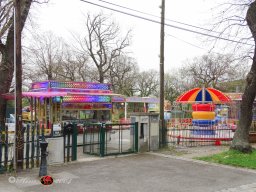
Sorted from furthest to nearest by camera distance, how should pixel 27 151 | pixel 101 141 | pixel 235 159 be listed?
pixel 101 141 < pixel 235 159 < pixel 27 151

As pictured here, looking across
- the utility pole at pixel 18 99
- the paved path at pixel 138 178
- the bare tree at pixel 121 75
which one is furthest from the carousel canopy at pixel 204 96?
the bare tree at pixel 121 75

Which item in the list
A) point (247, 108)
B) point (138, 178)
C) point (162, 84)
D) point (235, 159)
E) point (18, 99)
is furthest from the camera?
point (162, 84)

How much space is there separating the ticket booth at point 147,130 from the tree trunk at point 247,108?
10.7ft

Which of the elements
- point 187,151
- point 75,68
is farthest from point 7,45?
point 75,68

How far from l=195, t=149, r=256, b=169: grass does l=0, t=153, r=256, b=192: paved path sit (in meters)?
0.59

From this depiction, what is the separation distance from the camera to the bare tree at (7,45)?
14836 millimetres

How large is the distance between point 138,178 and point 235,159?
173 inches

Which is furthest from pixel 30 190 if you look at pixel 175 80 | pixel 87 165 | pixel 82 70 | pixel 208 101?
pixel 175 80

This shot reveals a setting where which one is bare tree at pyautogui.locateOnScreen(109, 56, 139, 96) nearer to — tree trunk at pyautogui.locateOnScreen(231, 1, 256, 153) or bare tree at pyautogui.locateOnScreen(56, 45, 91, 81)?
bare tree at pyautogui.locateOnScreen(56, 45, 91, 81)

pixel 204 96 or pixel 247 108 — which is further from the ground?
A: pixel 204 96

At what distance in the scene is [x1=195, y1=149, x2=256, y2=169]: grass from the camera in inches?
437

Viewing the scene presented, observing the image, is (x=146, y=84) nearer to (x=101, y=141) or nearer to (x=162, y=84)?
(x=162, y=84)

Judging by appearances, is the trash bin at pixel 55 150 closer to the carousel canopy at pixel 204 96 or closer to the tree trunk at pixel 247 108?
the tree trunk at pixel 247 108

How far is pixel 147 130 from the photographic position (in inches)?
551
